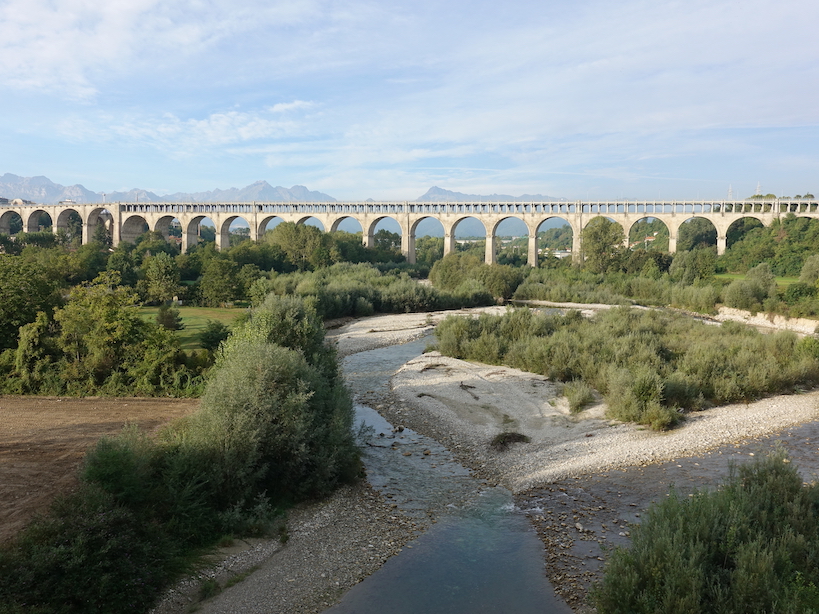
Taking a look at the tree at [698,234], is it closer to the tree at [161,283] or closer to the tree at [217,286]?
the tree at [217,286]

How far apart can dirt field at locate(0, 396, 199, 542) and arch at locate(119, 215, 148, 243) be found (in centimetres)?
6889

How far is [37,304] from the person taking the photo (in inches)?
685

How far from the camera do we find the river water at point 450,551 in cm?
733

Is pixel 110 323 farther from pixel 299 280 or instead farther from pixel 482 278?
pixel 482 278

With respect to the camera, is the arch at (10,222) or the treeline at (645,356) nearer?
the treeline at (645,356)

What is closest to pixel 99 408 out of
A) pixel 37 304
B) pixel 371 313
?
pixel 37 304

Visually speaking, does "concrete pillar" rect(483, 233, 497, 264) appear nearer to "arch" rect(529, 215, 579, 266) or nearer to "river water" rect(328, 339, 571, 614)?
"arch" rect(529, 215, 579, 266)

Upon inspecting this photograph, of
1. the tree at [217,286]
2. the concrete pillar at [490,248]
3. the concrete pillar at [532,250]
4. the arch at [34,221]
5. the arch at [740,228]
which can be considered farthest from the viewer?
the arch at [34,221]

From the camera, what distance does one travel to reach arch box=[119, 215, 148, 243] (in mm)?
76188

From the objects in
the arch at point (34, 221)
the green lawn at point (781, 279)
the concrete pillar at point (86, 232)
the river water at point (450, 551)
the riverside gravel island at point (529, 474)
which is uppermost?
the arch at point (34, 221)

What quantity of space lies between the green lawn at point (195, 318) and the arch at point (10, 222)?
67.7 metres

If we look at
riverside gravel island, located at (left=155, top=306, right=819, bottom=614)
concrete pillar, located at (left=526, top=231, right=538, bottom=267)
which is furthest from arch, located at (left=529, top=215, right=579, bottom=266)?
riverside gravel island, located at (left=155, top=306, right=819, bottom=614)

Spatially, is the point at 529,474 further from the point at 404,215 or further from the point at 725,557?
the point at 404,215

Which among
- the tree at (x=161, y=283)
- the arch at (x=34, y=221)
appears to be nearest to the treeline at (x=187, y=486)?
the tree at (x=161, y=283)
